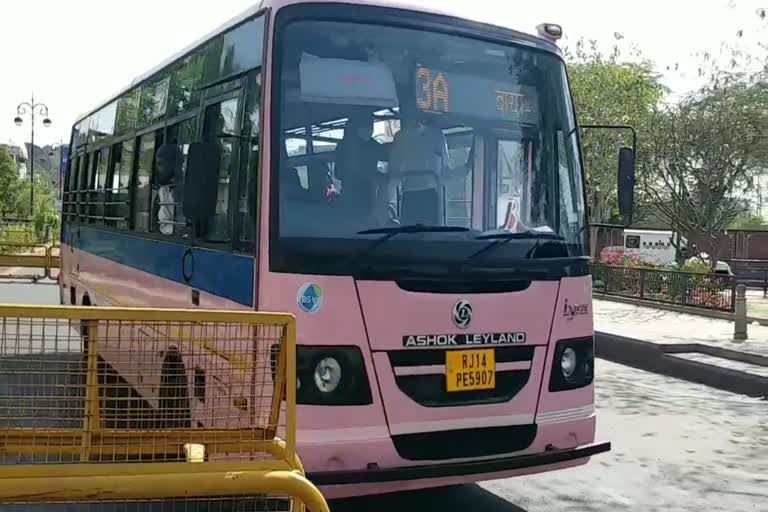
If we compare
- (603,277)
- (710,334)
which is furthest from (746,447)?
(603,277)

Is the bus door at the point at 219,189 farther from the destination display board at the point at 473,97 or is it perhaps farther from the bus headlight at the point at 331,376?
the destination display board at the point at 473,97

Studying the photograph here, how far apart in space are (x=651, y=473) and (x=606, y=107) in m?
34.2

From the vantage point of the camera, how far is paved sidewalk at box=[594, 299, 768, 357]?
16.1m

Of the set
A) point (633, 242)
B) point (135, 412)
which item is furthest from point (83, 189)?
point (633, 242)

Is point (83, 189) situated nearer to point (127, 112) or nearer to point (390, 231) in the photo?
point (127, 112)

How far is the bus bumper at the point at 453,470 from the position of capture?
4.88 metres

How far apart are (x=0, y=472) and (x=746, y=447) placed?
750cm

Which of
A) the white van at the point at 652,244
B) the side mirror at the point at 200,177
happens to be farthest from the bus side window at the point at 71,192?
the white van at the point at 652,244

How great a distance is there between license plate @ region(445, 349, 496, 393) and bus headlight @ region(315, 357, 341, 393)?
2.17ft

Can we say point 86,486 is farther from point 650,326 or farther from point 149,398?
point 650,326

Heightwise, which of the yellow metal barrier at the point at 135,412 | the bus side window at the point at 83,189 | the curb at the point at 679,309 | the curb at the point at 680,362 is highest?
the bus side window at the point at 83,189

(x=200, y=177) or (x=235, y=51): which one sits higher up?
(x=235, y=51)

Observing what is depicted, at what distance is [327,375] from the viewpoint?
5.02 m

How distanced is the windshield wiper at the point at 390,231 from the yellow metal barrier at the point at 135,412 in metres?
1.08
